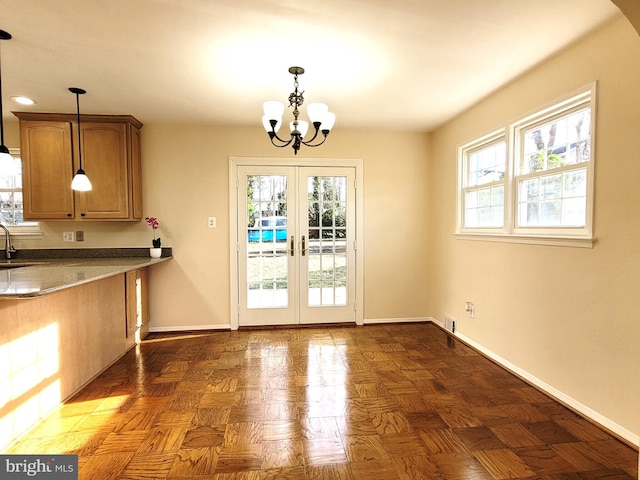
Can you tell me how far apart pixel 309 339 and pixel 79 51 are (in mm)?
3110

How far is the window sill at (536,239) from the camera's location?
2160 mm

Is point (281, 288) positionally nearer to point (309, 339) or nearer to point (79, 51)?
point (309, 339)

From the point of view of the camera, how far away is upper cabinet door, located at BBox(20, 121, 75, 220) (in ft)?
11.2

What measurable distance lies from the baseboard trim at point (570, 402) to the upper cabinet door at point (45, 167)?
442cm

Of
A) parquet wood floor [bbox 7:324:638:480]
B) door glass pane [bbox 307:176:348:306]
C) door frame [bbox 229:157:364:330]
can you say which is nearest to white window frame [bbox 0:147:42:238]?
parquet wood floor [bbox 7:324:638:480]

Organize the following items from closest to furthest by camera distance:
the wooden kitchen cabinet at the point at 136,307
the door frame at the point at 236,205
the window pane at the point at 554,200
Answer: the window pane at the point at 554,200
the wooden kitchen cabinet at the point at 136,307
the door frame at the point at 236,205

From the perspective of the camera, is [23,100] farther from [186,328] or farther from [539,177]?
[539,177]

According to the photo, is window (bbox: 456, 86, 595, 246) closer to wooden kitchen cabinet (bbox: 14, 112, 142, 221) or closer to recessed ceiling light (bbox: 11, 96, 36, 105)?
wooden kitchen cabinet (bbox: 14, 112, 142, 221)

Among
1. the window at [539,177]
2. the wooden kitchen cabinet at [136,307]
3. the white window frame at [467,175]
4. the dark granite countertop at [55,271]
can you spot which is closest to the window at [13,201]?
the dark granite countertop at [55,271]

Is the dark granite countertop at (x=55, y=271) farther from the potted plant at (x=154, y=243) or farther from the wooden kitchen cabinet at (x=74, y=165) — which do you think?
the wooden kitchen cabinet at (x=74, y=165)

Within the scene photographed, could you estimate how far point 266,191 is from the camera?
4.07 meters

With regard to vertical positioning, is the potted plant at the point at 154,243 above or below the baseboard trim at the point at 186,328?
above

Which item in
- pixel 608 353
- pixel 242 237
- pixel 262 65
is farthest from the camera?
pixel 242 237

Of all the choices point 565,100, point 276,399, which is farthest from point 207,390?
point 565,100
